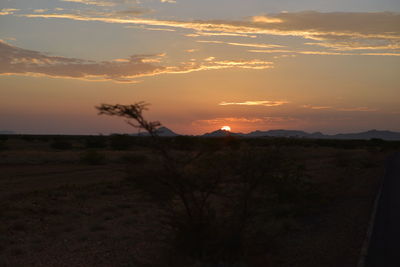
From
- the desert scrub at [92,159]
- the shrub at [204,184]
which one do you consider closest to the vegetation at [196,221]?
the shrub at [204,184]

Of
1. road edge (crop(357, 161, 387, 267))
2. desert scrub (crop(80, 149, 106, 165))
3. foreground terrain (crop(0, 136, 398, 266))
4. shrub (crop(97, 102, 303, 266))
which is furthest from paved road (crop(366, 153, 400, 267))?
desert scrub (crop(80, 149, 106, 165))

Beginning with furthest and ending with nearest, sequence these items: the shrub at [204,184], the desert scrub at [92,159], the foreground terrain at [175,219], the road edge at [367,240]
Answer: the desert scrub at [92,159] → the road edge at [367,240] → the foreground terrain at [175,219] → the shrub at [204,184]

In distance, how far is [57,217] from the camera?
16.4m

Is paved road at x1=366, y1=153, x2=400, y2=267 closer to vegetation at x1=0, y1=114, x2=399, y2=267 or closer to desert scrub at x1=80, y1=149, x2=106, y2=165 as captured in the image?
vegetation at x1=0, y1=114, x2=399, y2=267

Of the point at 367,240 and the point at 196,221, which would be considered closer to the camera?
the point at 196,221

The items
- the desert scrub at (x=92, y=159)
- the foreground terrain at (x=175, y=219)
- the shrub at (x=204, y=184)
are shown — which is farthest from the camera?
the desert scrub at (x=92, y=159)

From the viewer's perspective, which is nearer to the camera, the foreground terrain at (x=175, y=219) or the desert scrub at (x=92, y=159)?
the foreground terrain at (x=175, y=219)

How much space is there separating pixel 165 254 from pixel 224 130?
3.26 m

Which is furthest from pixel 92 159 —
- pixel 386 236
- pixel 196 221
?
pixel 196 221

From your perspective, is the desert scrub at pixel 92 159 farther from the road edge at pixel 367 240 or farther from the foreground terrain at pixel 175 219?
the road edge at pixel 367 240

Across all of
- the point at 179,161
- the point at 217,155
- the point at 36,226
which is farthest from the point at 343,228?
the point at 36,226

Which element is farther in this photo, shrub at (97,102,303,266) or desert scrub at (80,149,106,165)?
desert scrub at (80,149,106,165)

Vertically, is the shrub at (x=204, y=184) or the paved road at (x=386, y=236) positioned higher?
the shrub at (x=204, y=184)

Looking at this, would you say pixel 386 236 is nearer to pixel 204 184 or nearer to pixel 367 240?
pixel 367 240
